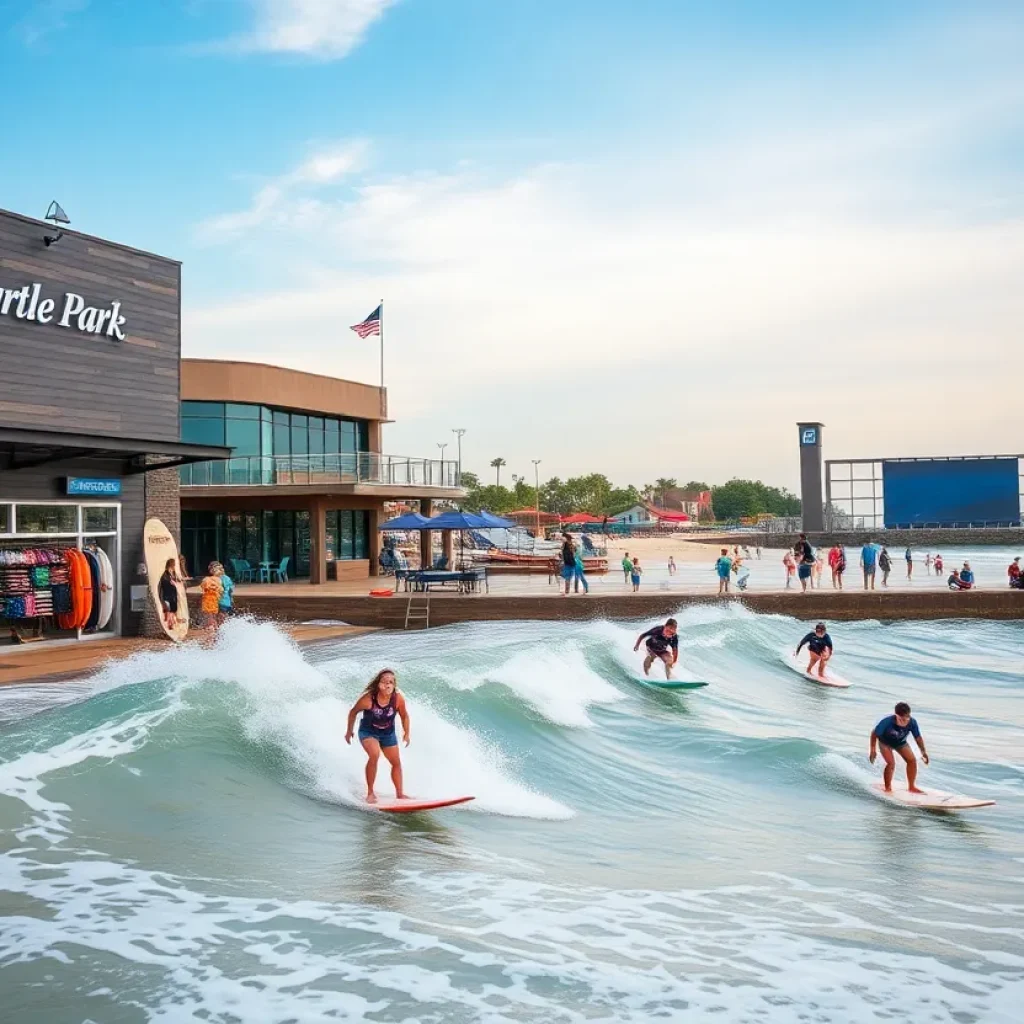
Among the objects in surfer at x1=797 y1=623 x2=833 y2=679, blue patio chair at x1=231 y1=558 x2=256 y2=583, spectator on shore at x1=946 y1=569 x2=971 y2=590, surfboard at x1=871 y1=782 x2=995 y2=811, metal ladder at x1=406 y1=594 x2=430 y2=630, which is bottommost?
surfboard at x1=871 y1=782 x2=995 y2=811

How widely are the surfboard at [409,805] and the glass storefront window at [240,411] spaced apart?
25.9m

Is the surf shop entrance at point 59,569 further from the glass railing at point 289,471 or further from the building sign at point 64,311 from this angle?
the glass railing at point 289,471

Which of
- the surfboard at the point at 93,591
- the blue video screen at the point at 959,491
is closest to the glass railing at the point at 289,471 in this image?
the surfboard at the point at 93,591

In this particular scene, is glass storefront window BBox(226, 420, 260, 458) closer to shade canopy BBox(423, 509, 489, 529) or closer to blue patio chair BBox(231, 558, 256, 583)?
blue patio chair BBox(231, 558, 256, 583)

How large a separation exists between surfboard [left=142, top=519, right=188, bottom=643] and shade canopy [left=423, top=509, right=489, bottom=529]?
9.28 metres

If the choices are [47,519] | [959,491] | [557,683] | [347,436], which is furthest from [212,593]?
[959,491]

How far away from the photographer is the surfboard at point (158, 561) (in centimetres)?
1984

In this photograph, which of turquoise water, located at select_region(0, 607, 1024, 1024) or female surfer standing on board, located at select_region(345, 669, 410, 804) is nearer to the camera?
turquoise water, located at select_region(0, 607, 1024, 1024)

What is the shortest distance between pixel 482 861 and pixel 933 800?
5206mm

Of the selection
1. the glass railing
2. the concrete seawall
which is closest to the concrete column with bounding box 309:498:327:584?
the glass railing

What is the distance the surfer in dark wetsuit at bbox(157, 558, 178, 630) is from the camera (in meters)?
19.8

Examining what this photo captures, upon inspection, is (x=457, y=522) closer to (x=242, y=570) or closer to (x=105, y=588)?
(x=242, y=570)

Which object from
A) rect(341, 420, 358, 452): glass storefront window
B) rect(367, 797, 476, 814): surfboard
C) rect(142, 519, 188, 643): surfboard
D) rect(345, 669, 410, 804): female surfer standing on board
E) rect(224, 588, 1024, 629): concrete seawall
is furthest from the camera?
rect(341, 420, 358, 452): glass storefront window

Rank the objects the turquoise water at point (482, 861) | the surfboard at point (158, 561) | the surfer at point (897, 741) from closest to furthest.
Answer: the turquoise water at point (482, 861) < the surfer at point (897, 741) < the surfboard at point (158, 561)
